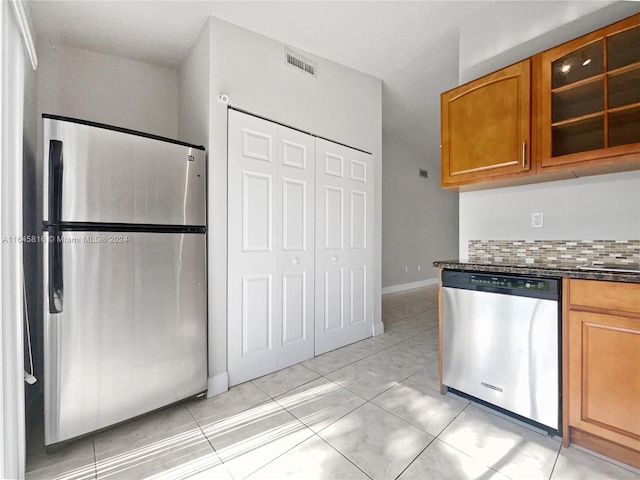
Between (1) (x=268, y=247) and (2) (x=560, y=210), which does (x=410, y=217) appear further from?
(1) (x=268, y=247)

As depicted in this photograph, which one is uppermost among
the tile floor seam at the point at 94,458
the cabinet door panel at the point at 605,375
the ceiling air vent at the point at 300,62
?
the ceiling air vent at the point at 300,62

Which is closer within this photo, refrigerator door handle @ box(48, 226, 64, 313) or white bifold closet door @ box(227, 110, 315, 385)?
refrigerator door handle @ box(48, 226, 64, 313)

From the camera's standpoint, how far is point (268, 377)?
2227 millimetres

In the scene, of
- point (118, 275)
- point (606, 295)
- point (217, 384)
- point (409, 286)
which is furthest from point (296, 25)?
point (409, 286)

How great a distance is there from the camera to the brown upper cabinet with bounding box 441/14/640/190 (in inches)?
58.4

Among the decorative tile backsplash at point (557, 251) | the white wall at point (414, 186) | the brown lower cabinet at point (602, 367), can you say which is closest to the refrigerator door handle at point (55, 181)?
the brown lower cabinet at point (602, 367)

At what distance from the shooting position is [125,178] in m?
1.58

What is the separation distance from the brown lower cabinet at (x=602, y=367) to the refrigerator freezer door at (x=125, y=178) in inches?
90.3

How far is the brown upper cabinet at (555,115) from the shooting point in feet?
4.86

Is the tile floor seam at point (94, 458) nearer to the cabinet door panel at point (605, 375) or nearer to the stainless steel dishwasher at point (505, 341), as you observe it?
the stainless steel dishwasher at point (505, 341)

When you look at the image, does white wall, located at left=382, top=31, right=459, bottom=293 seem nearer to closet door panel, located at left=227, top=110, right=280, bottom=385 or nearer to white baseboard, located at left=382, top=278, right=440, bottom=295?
white baseboard, located at left=382, top=278, right=440, bottom=295

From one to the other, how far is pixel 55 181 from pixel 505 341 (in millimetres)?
2647

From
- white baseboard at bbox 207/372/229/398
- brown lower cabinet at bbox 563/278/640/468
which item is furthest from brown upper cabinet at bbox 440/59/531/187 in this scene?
white baseboard at bbox 207/372/229/398

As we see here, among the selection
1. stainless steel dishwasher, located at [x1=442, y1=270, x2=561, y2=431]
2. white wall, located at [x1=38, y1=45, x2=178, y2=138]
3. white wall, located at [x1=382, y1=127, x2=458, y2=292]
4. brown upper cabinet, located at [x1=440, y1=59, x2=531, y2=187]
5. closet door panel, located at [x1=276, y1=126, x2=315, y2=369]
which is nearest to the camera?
stainless steel dishwasher, located at [x1=442, y1=270, x2=561, y2=431]
